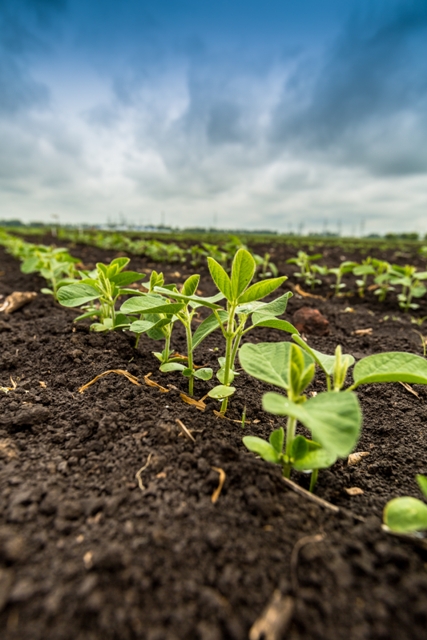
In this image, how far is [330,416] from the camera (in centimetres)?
85

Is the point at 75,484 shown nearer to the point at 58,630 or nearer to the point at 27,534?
the point at 27,534

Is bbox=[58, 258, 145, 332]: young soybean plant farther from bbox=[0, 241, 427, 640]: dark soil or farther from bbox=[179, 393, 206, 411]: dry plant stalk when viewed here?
bbox=[179, 393, 206, 411]: dry plant stalk

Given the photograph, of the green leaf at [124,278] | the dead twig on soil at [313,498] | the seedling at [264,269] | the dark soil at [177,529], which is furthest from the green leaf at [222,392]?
the seedling at [264,269]

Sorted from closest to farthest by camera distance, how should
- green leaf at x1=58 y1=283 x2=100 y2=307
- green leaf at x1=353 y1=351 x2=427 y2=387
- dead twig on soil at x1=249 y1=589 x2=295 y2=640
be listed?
dead twig on soil at x1=249 y1=589 x2=295 y2=640
green leaf at x1=353 y1=351 x2=427 y2=387
green leaf at x1=58 y1=283 x2=100 y2=307

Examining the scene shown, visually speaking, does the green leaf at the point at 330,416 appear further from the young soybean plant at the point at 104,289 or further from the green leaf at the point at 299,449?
the young soybean plant at the point at 104,289

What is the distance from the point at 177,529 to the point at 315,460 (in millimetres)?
434

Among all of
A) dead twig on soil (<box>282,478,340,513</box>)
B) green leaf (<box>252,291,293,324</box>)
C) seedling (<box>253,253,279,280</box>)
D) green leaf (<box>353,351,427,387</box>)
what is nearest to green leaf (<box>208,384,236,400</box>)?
green leaf (<box>252,291,293,324</box>)

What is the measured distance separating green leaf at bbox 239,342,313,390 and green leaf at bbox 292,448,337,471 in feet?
0.72

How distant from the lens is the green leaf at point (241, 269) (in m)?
1.28

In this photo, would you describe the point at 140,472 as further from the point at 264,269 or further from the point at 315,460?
the point at 264,269

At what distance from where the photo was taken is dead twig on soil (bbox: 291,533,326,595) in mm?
780

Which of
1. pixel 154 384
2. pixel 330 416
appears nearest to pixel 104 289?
pixel 154 384

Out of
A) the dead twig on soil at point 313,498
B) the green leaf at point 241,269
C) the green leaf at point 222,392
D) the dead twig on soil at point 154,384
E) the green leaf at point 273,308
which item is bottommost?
the dead twig on soil at point 313,498

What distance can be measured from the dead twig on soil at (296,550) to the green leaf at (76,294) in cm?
144
